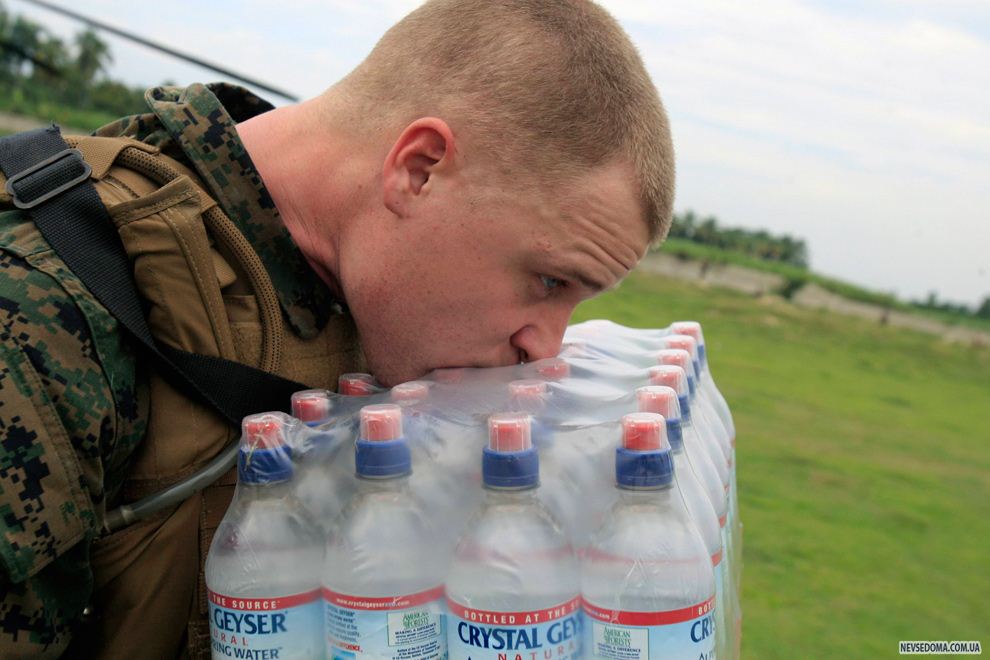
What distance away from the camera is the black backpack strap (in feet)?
4.60

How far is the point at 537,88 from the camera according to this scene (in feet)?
5.54

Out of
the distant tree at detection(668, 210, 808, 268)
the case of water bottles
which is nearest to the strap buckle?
the case of water bottles

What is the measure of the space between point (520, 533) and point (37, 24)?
13.2 m

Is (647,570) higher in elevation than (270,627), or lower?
higher

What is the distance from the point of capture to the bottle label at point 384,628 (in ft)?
3.99

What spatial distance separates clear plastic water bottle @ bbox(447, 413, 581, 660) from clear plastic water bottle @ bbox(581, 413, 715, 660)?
42mm

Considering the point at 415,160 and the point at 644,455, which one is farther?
the point at 415,160

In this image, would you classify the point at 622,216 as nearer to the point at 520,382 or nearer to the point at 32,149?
the point at 520,382

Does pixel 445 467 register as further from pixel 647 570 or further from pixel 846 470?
pixel 846 470

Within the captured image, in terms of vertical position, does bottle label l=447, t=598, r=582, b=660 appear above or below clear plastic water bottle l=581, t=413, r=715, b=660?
below

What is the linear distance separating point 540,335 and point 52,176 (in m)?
0.90

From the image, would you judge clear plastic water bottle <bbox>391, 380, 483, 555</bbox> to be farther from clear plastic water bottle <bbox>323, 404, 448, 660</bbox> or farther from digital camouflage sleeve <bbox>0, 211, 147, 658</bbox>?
digital camouflage sleeve <bbox>0, 211, 147, 658</bbox>

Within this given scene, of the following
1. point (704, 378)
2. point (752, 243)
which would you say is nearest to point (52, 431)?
point (704, 378)

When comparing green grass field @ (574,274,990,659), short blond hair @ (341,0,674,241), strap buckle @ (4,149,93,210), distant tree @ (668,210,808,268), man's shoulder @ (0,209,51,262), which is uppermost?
short blond hair @ (341,0,674,241)
